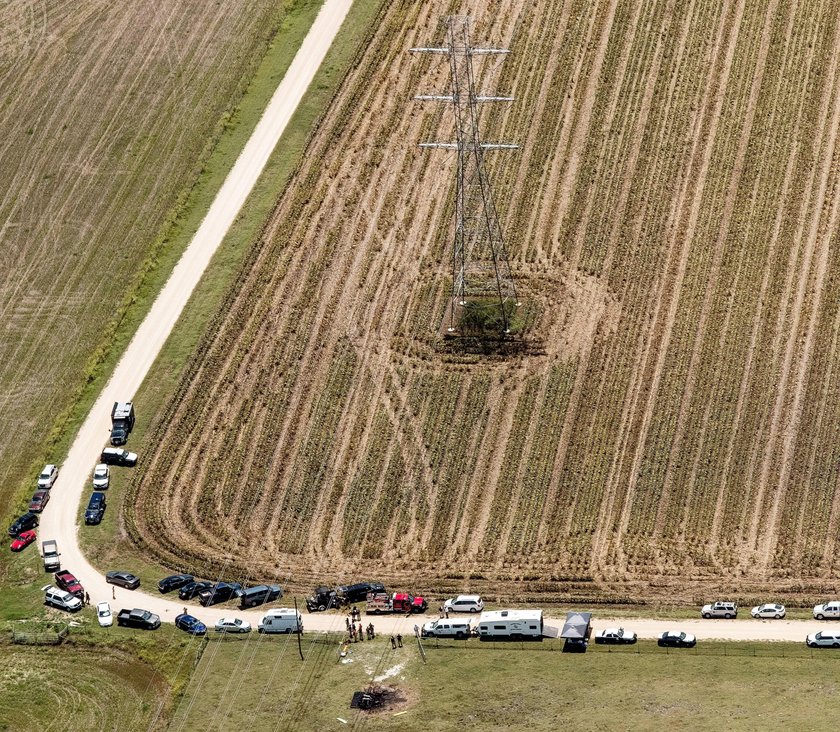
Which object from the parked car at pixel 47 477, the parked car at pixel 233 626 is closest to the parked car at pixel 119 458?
the parked car at pixel 47 477

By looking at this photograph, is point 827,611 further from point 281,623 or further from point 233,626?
point 233,626

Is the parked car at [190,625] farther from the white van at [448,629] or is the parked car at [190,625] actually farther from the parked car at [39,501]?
the parked car at [39,501]

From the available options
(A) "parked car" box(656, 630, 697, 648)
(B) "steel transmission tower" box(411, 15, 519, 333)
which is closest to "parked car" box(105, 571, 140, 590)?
(B) "steel transmission tower" box(411, 15, 519, 333)

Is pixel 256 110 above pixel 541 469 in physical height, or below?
above

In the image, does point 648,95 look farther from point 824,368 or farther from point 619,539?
point 619,539

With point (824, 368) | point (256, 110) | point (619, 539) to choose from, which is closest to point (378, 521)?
point (619, 539)

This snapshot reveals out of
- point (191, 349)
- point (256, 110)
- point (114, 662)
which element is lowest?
point (114, 662)

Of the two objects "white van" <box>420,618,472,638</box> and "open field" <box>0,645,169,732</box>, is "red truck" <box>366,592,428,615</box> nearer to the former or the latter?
"white van" <box>420,618,472,638</box>
